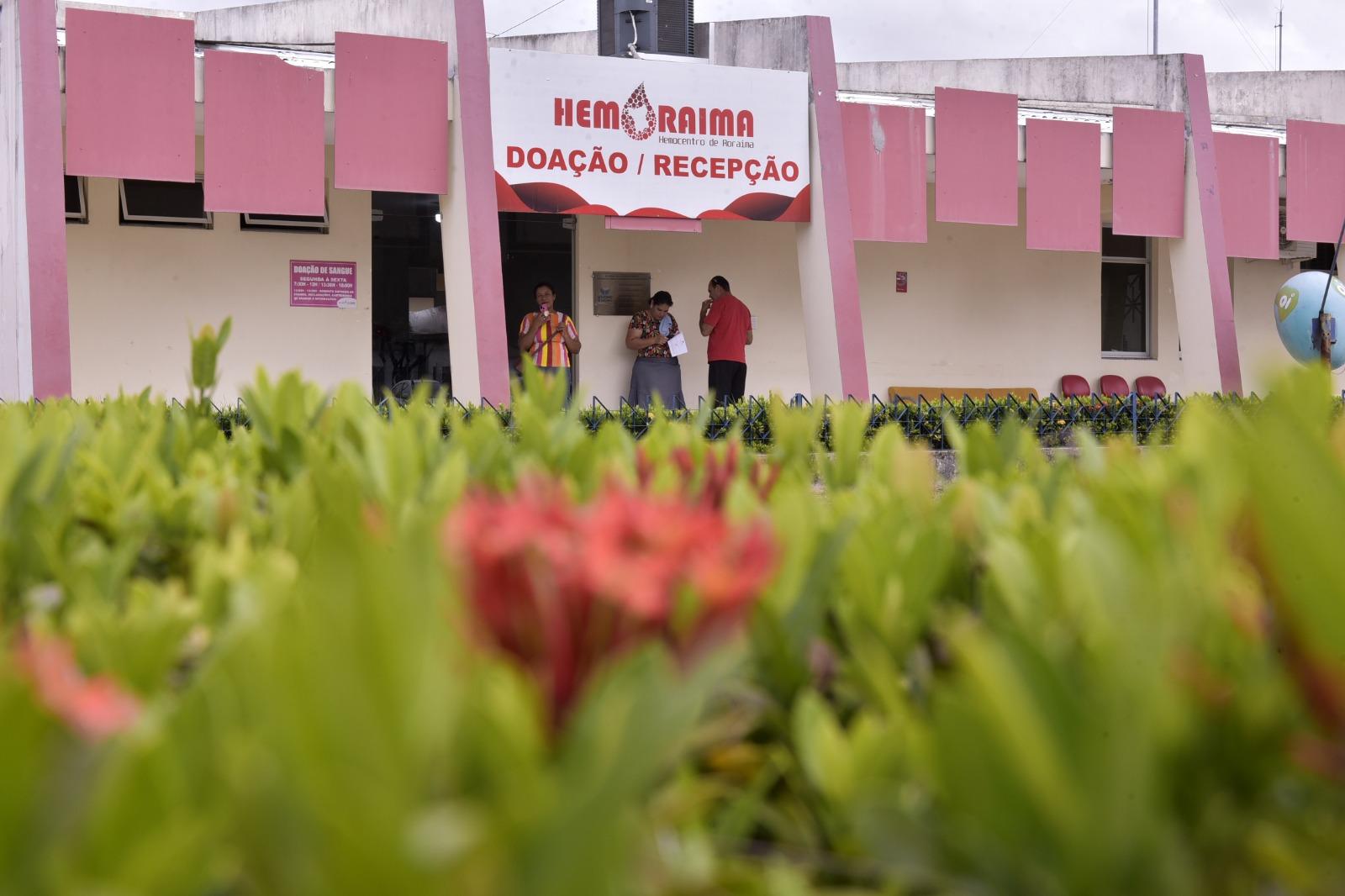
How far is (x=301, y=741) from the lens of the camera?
51 centimetres

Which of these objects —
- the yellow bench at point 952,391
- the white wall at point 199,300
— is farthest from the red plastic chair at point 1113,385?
the white wall at point 199,300

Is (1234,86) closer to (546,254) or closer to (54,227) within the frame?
(546,254)

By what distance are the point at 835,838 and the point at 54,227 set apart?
9.47 metres

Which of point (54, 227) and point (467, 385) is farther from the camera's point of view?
point (467, 385)

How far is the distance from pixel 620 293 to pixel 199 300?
4.08 m

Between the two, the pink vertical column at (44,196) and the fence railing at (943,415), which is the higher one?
the pink vertical column at (44,196)

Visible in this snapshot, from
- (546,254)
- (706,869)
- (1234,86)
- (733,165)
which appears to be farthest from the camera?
(1234,86)

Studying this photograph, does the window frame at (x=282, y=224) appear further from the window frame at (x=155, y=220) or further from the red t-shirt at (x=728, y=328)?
the red t-shirt at (x=728, y=328)

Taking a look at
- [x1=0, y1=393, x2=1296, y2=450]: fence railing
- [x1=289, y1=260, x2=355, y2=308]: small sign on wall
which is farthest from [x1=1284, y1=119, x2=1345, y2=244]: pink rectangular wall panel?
[x1=289, y1=260, x2=355, y2=308]: small sign on wall

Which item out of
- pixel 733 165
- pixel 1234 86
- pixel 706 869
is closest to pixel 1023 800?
pixel 706 869

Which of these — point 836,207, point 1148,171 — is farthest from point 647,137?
point 1148,171

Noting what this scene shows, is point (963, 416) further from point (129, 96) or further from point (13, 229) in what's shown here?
point (13, 229)

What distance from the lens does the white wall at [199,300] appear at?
11055 millimetres

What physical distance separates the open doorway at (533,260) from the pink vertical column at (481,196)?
2.71 meters
